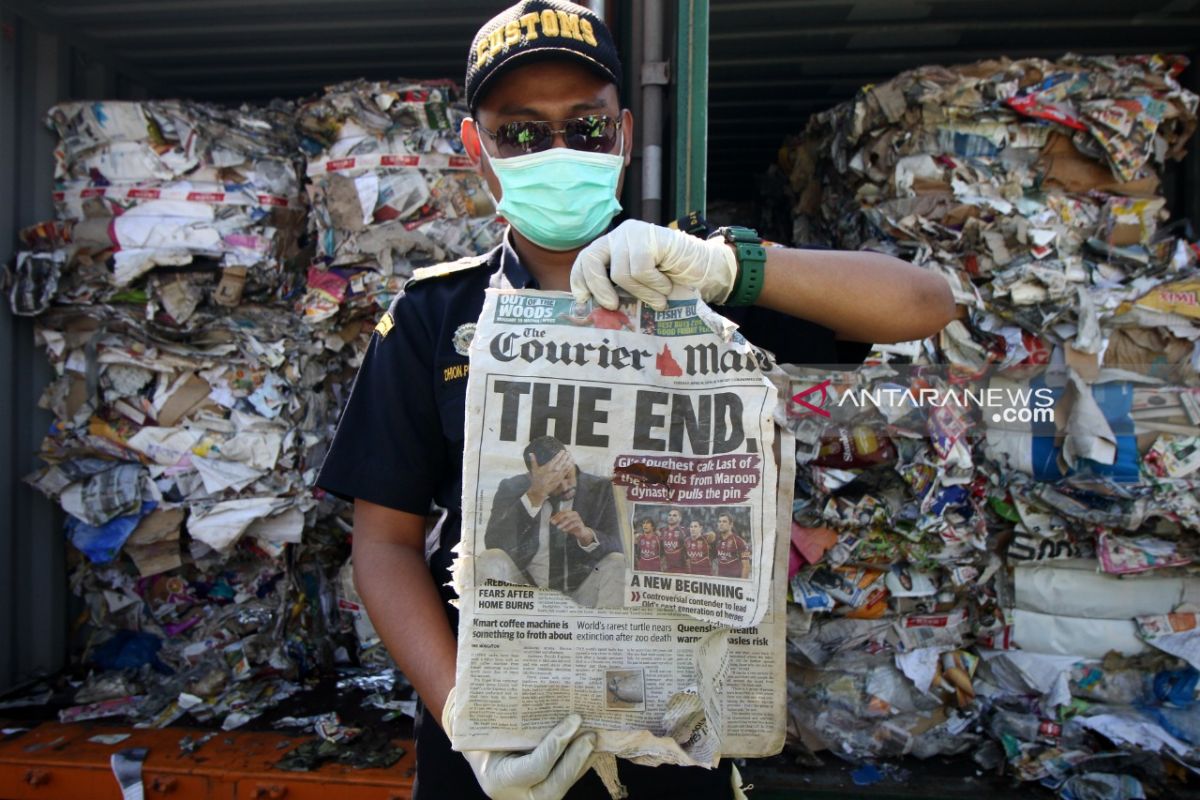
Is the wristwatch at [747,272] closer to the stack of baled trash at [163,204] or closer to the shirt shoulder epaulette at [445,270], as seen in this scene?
the shirt shoulder epaulette at [445,270]

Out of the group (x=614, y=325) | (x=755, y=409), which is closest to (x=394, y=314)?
(x=614, y=325)

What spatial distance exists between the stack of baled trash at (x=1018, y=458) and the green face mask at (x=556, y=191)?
161cm

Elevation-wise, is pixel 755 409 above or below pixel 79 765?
above

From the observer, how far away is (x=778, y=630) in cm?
118

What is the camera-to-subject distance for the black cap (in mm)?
1311

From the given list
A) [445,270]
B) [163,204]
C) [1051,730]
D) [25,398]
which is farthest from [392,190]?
[1051,730]

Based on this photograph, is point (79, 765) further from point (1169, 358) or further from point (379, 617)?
point (1169, 358)

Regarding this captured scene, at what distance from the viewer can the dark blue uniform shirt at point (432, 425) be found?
1285 mm

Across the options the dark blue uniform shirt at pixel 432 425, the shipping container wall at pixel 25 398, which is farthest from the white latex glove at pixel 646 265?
the shipping container wall at pixel 25 398

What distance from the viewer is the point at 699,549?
1.07 meters

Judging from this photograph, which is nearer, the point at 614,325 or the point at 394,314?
the point at 614,325

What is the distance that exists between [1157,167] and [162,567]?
4195 millimetres

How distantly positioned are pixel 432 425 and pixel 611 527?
16.2 inches

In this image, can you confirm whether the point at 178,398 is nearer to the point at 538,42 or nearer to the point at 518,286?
the point at 518,286
